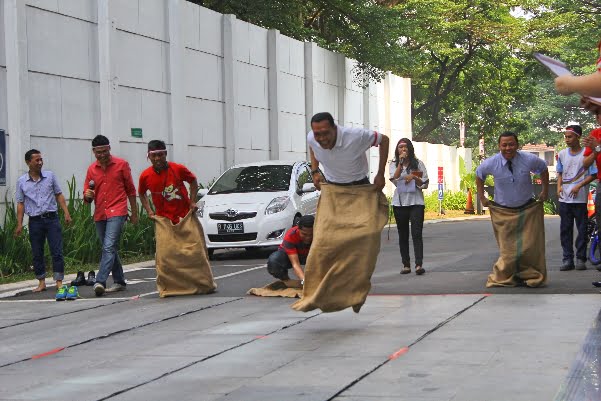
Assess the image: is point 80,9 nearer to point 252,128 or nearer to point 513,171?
point 252,128

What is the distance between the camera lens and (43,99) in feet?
62.6

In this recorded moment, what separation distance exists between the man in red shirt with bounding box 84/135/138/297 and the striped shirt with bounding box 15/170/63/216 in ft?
1.92

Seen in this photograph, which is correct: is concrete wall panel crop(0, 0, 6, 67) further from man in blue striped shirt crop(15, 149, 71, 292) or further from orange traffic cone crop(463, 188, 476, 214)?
orange traffic cone crop(463, 188, 476, 214)

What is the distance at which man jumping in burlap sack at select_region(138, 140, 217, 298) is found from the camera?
43.3 ft

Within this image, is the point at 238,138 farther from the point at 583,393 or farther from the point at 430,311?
the point at 583,393

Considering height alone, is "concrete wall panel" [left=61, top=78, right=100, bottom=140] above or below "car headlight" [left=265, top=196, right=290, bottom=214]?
above

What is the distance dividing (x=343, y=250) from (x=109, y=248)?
4.90 meters

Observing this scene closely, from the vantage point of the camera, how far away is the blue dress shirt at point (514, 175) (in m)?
12.8

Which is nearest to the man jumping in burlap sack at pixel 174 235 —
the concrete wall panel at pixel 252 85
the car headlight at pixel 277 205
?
the car headlight at pixel 277 205

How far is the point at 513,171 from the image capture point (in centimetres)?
1286

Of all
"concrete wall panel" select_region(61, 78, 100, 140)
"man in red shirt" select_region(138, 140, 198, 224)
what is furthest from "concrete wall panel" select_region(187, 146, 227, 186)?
"man in red shirt" select_region(138, 140, 198, 224)

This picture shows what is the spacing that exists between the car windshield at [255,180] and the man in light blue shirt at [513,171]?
7759mm

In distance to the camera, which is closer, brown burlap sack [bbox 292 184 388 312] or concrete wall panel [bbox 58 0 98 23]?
brown burlap sack [bbox 292 184 388 312]

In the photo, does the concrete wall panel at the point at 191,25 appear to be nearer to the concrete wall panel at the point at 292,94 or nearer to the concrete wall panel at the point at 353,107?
the concrete wall panel at the point at 292,94
